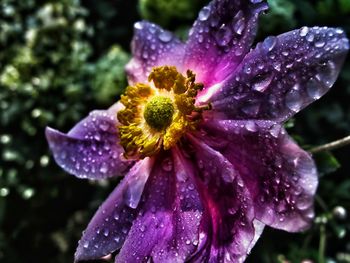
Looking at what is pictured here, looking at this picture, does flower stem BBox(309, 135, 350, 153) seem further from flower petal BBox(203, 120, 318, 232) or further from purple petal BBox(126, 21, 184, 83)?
purple petal BBox(126, 21, 184, 83)

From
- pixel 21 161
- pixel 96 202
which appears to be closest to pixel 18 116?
pixel 21 161

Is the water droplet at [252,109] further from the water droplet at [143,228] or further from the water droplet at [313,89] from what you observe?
the water droplet at [143,228]

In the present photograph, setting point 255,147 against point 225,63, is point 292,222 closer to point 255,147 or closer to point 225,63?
point 255,147

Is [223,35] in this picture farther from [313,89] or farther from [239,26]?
[313,89]

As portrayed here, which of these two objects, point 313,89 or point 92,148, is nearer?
point 313,89

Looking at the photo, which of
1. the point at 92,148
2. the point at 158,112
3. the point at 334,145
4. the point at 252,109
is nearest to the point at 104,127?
the point at 92,148

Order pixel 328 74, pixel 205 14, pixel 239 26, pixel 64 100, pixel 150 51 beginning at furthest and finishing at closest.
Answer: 1. pixel 64 100
2. pixel 150 51
3. pixel 205 14
4. pixel 239 26
5. pixel 328 74

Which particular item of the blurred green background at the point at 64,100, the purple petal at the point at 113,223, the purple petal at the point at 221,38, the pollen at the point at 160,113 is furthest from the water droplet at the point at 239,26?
the blurred green background at the point at 64,100
